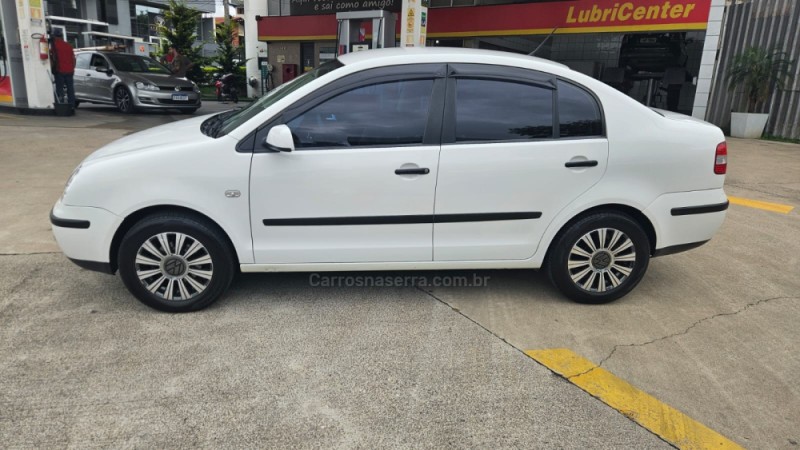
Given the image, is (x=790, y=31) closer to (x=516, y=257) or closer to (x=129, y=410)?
(x=516, y=257)

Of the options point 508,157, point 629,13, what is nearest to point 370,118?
point 508,157

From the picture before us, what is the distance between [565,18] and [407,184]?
44.0 ft

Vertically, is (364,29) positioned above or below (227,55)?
above

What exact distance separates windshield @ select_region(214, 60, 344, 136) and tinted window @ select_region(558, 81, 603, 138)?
151cm

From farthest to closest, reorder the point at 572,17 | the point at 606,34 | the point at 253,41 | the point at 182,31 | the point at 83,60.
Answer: the point at 182,31 → the point at 253,41 → the point at 606,34 → the point at 572,17 → the point at 83,60

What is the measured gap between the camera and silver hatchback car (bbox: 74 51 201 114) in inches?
523

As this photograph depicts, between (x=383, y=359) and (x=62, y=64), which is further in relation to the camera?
(x=62, y=64)

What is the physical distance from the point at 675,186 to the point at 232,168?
9.58ft

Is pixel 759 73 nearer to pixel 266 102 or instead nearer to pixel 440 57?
pixel 440 57

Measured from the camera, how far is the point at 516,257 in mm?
3734

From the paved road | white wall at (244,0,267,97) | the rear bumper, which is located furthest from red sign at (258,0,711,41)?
the rear bumper

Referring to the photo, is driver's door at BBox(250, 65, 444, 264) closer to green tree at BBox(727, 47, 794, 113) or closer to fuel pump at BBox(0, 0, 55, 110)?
green tree at BBox(727, 47, 794, 113)

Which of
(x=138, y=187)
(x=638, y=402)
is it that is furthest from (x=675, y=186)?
(x=138, y=187)

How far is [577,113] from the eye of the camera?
364cm
